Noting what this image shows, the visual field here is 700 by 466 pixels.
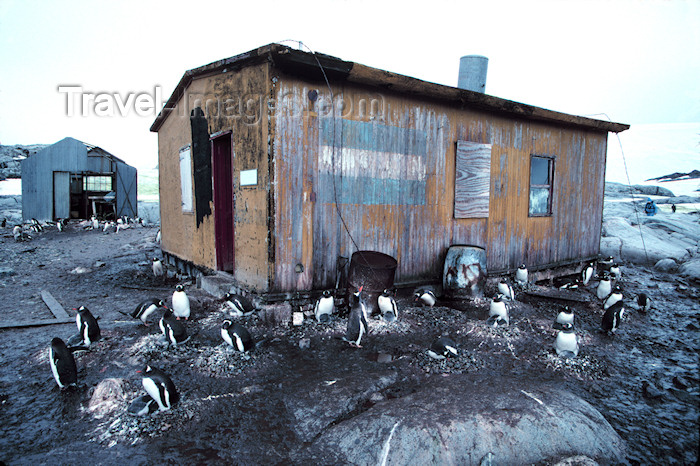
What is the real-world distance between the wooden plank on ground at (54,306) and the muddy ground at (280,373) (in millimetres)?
171

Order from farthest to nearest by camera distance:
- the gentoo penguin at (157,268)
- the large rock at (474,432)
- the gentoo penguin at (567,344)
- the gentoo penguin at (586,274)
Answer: the gentoo penguin at (586,274) → the gentoo penguin at (157,268) → the gentoo penguin at (567,344) → the large rock at (474,432)

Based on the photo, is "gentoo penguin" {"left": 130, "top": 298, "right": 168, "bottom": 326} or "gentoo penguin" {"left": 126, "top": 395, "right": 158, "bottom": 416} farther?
"gentoo penguin" {"left": 130, "top": 298, "right": 168, "bottom": 326}

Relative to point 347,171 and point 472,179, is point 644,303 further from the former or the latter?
point 347,171

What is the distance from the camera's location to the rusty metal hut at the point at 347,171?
20.2 ft

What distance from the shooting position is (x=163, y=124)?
423 inches

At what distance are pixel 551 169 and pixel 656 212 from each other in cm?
1556

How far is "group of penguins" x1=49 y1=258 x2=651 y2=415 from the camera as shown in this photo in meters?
3.92

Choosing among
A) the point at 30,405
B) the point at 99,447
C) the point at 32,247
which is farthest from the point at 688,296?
the point at 32,247

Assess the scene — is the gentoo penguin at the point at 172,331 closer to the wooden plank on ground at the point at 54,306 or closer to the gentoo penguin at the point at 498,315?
the wooden plank on ground at the point at 54,306

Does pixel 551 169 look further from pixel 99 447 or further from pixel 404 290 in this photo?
pixel 99 447

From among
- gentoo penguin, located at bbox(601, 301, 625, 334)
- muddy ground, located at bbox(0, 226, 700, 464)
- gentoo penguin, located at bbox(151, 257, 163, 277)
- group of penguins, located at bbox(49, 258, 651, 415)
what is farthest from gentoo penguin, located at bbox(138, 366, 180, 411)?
gentoo penguin, located at bbox(151, 257, 163, 277)

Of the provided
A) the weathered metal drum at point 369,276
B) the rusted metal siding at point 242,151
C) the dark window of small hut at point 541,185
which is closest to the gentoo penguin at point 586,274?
the dark window of small hut at point 541,185

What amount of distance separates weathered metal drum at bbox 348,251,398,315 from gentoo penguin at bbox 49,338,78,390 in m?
3.86

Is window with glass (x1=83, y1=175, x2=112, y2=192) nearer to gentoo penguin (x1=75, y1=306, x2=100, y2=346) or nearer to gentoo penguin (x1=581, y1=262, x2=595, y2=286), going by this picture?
gentoo penguin (x1=75, y1=306, x2=100, y2=346)
